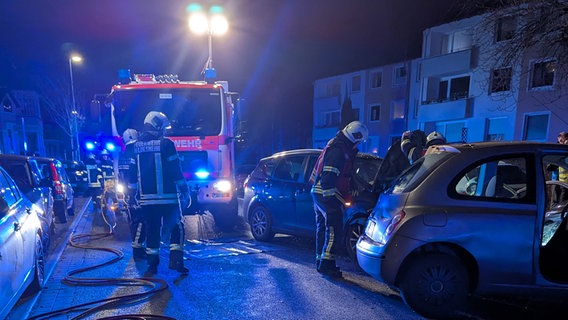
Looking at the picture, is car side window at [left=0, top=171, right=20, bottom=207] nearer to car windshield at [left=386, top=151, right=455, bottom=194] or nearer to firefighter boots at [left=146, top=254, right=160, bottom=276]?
firefighter boots at [left=146, top=254, right=160, bottom=276]

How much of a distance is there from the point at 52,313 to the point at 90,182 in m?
7.08

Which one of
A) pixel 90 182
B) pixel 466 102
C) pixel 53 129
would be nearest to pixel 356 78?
pixel 466 102

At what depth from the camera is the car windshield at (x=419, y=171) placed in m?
3.41

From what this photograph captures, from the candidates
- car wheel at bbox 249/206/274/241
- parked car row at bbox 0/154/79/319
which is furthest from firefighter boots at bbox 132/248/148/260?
car wheel at bbox 249/206/274/241

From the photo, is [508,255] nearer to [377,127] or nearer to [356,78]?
[377,127]

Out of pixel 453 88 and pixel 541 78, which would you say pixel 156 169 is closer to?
pixel 541 78

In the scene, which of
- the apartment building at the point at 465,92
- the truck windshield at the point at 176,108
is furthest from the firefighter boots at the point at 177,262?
the apartment building at the point at 465,92

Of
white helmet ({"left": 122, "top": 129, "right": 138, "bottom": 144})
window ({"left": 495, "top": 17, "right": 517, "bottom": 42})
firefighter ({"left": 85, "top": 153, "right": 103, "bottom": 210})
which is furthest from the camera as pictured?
firefighter ({"left": 85, "top": 153, "right": 103, "bottom": 210})

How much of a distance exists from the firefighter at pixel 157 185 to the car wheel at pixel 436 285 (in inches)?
114

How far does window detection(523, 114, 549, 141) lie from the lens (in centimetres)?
1620

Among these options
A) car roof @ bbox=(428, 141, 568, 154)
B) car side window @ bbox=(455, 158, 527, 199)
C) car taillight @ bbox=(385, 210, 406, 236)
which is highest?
car roof @ bbox=(428, 141, 568, 154)

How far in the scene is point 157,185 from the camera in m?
4.55

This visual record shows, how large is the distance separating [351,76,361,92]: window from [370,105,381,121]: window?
232 cm

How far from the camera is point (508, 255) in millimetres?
3109
